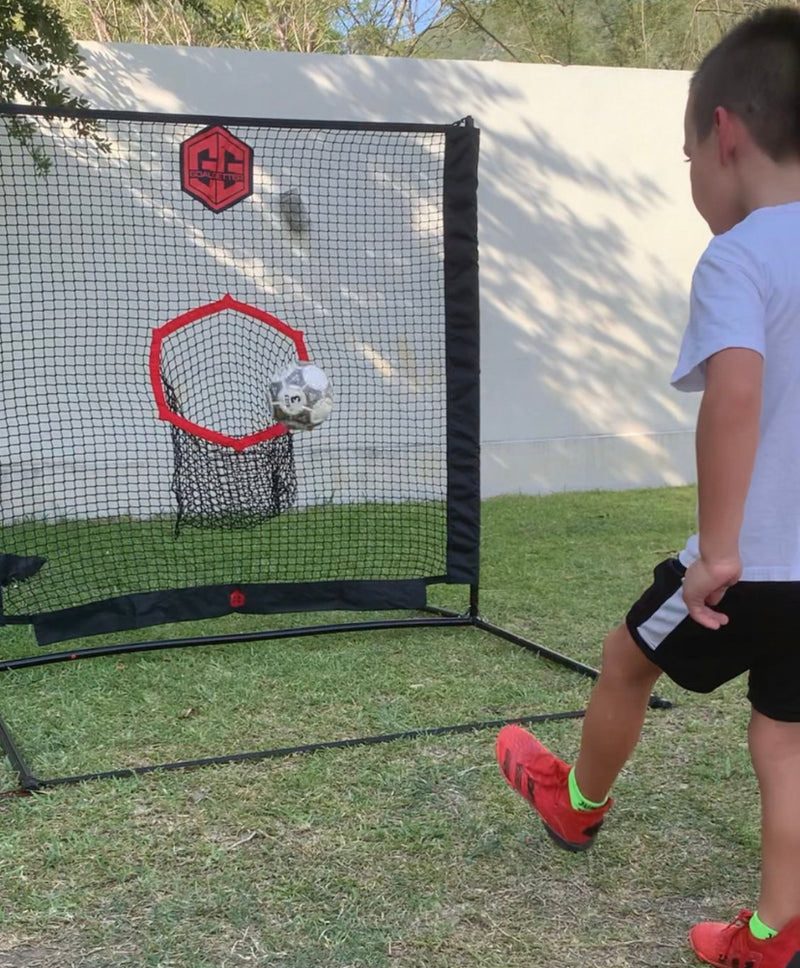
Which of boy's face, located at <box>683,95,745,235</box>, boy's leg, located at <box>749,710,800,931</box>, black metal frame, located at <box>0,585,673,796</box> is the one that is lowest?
black metal frame, located at <box>0,585,673,796</box>

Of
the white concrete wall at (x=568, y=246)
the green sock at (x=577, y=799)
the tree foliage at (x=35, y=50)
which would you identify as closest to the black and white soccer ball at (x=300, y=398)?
the tree foliage at (x=35, y=50)

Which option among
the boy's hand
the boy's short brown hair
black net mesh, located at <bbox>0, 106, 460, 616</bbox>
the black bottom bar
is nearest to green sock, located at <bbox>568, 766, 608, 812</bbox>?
the boy's hand

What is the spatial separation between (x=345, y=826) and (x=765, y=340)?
1.32 meters

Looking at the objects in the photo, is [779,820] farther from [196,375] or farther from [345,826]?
[196,375]

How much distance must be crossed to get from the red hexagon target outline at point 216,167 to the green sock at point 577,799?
2.17 meters

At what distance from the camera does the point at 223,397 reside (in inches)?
205

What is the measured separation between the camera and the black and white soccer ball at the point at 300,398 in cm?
369

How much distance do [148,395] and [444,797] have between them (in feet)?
11.5

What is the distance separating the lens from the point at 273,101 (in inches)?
232

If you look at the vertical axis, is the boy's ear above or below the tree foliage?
below

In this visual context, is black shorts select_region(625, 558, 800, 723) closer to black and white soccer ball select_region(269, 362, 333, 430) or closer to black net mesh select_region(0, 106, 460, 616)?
black net mesh select_region(0, 106, 460, 616)

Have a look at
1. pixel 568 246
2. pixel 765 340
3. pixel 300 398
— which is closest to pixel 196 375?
pixel 300 398

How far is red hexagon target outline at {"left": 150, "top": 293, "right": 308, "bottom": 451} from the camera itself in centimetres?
359

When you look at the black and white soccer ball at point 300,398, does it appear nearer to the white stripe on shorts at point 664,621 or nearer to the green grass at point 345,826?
the green grass at point 345,826
